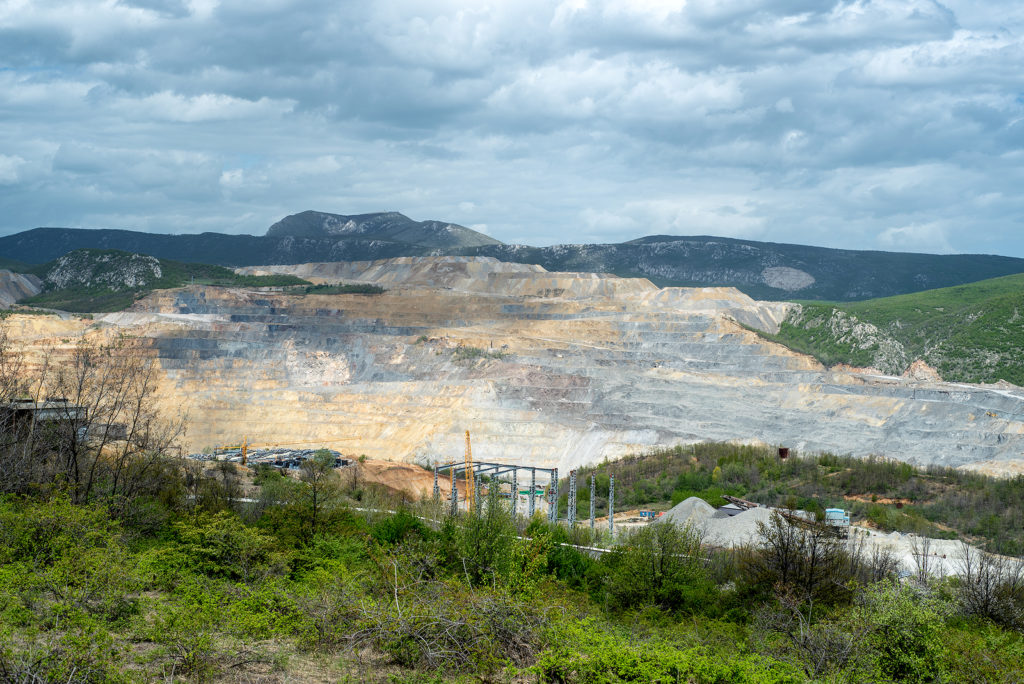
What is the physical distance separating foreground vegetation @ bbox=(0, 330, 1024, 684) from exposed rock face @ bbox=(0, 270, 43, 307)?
4706 inches

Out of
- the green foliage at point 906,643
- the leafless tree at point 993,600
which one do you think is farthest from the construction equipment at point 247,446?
the green foliage at point 906,643

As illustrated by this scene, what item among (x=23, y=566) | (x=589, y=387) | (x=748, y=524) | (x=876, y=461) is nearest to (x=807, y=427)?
(x=876, y=461)

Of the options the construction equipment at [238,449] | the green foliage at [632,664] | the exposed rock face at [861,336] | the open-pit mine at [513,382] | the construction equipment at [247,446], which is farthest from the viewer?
the exposed rock face at [861,336]

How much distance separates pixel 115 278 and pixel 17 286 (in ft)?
50.3

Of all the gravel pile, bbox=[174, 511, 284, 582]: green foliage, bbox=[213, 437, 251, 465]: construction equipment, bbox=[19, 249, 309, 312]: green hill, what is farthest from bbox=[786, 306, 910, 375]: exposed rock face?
bbox=[174, 511, 284, 582]: green foliage

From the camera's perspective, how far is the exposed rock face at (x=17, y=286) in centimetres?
13512

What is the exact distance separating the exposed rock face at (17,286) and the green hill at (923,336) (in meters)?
114

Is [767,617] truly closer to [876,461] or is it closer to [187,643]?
[187,643]

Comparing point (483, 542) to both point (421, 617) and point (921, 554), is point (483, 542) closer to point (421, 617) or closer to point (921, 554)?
point (421, 617)

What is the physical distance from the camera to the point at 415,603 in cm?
1602

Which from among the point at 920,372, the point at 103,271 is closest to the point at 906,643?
the point at 920,372

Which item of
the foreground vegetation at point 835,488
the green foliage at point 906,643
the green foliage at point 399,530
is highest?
the green foliage at point 906,643

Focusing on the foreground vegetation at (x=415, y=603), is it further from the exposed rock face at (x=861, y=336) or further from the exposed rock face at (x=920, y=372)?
the exposed rock face at (x=861, y=336)

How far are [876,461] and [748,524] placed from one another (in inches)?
939
